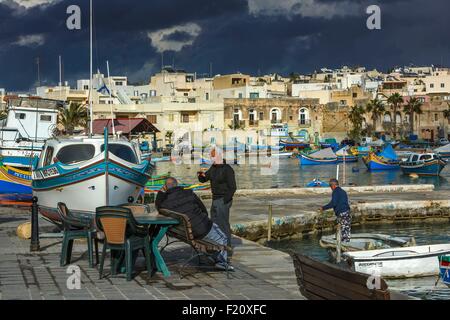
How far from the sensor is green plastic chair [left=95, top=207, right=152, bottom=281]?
971 centimetres

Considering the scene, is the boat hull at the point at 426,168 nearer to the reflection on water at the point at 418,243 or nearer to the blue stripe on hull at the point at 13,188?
the reflection on water at the point at 418,243

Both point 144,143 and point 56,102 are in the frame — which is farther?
point 144,143

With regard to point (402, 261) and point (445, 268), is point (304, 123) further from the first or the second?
point (445, 268)

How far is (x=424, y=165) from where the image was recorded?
6303 cm

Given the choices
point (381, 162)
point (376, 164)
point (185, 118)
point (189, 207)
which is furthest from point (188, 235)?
point (185, 118)

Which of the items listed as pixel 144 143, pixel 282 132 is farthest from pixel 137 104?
pixel 282 132

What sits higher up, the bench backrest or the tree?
the tree

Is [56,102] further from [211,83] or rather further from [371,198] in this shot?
[211,83]

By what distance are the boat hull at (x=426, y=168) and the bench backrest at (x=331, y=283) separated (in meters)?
56.0

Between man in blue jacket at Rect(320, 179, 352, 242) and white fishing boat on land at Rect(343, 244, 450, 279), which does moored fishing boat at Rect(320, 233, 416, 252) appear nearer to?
man in blue jacket at Rect(320, 179, 352, 242)

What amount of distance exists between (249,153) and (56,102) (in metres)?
A: 55.1

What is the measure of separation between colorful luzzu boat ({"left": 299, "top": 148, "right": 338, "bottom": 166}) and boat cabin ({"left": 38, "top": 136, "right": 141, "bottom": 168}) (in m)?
61.2

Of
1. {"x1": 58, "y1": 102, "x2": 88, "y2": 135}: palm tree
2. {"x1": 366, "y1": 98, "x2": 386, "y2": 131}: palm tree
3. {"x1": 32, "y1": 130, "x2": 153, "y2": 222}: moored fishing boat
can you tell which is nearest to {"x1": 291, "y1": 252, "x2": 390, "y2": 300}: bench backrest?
{"x1": 32, "y1": 130, "x2": 153, "y2": 222}: moored fishing boat
